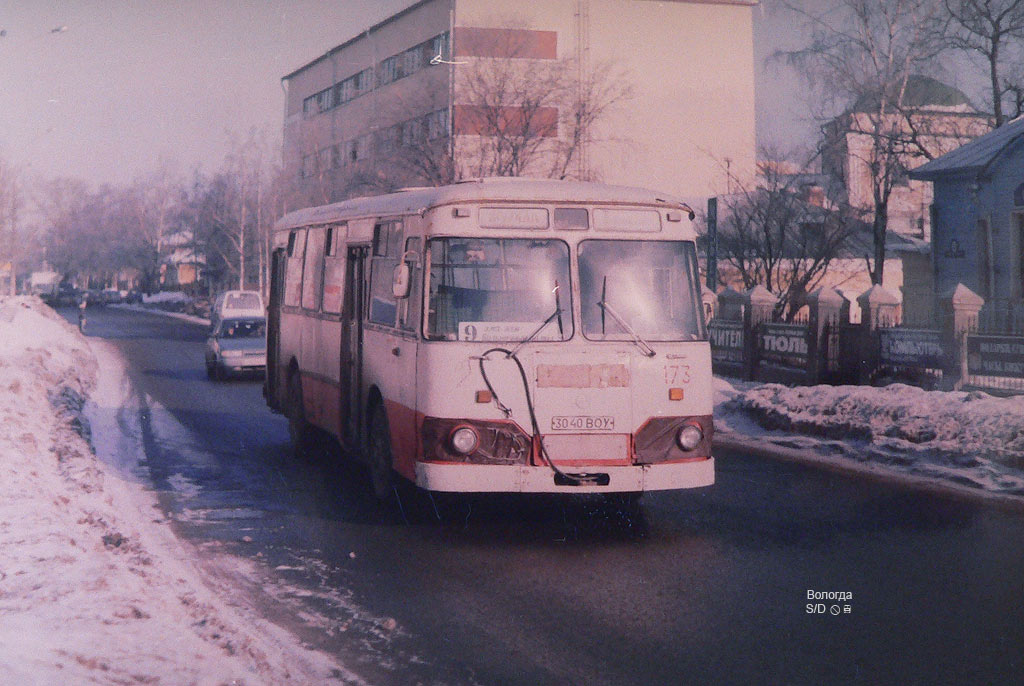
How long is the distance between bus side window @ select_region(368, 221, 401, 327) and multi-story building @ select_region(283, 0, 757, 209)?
22.7 meters

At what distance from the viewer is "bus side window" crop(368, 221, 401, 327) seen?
970 centimetres

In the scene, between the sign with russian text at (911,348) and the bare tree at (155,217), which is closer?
the sign with russian text at (911,348)

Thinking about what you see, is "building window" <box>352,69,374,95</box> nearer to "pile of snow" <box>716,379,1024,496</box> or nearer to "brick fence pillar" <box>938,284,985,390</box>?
"brick fence pillar" <box>938,284,985,390</box>

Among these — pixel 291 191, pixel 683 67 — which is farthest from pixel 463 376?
pixel 291 191

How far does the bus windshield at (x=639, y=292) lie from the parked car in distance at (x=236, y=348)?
16.9 meters

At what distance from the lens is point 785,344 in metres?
22.4

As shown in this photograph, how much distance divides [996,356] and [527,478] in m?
11.3

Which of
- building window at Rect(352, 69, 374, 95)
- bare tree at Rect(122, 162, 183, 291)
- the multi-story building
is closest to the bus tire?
the multi-story building

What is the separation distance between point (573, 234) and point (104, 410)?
12.5 meters

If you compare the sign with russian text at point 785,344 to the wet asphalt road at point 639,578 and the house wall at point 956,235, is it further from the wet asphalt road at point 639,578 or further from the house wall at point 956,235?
the wet asphalt road at point 639,578

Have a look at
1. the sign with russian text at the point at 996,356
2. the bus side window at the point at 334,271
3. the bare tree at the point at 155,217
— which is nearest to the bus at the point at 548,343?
the bus side window at the point at 334,271

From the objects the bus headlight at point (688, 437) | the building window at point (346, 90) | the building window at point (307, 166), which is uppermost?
the building window at point (346, 90)

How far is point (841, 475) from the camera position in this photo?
1220 cm

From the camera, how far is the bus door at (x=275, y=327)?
47.9ft
